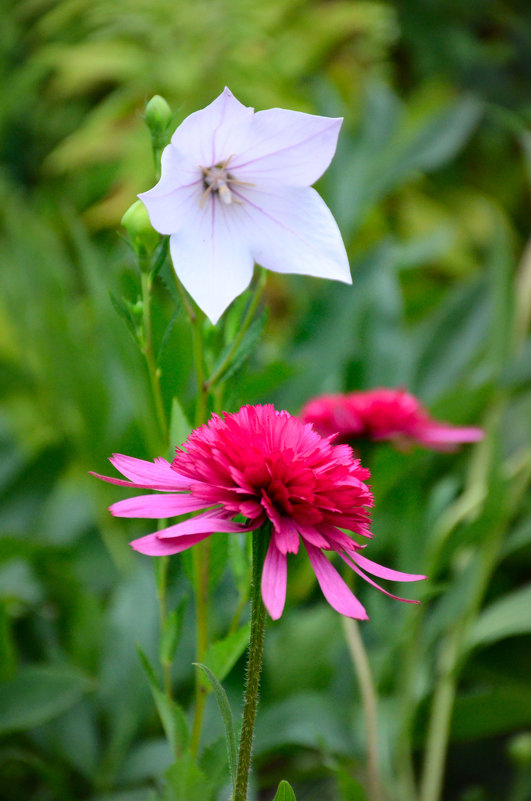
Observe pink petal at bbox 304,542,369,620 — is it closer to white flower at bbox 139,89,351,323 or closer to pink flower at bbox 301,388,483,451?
white flower at bbox 139,89,351,323

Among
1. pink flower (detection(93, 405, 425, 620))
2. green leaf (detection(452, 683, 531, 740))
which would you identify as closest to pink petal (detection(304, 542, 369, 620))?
pink flower (detection(93, 405, 425, 620))

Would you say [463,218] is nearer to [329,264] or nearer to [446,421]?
[446,421]

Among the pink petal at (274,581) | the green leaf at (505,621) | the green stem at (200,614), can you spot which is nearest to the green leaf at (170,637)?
the green stem at (200,614)

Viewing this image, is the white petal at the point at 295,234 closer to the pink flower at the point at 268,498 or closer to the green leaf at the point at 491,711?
the pink flower at the point at 268,498

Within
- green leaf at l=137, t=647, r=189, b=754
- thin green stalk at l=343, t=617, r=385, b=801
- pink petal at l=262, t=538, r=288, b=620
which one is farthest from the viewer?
thin green stalk at l=343, t=617, r=385, b=801

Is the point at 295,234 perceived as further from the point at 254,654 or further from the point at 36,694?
the point at 36,694

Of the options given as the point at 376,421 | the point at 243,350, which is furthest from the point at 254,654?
the point at 376,421
